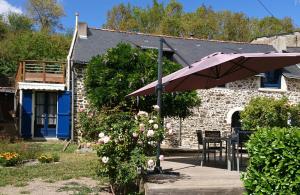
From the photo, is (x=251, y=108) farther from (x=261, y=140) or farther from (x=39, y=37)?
(x=39, y=37)

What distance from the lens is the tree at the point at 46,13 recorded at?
39812mm

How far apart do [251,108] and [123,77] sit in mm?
6318

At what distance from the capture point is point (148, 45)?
2194cm

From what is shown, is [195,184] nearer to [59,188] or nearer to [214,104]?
[59,188]

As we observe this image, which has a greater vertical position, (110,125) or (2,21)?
(2,21)

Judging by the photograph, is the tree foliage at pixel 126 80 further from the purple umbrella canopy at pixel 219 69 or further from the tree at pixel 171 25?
the tree at pixel 171 25

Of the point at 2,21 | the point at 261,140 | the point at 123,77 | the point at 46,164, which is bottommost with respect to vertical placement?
the point at 46,164

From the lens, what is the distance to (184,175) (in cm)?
703

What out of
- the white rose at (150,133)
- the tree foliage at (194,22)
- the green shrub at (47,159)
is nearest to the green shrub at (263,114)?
the green shrub at (47,159)

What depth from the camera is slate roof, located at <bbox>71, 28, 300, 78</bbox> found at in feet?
66.1

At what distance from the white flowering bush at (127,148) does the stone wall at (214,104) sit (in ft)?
44.5

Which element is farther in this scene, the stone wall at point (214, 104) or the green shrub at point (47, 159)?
Result: the stone wall at point (214, 104)

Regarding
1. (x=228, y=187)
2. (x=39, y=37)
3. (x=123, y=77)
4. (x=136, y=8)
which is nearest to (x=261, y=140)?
(x=228, y=187)

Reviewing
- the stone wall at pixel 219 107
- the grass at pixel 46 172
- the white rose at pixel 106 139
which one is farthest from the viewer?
the stone wall at pixel 219 107
